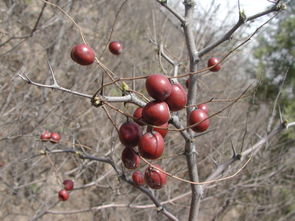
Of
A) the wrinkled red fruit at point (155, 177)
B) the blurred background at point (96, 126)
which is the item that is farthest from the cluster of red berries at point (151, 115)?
the blurred background at point (96, 126)

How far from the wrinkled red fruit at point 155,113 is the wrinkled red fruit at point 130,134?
0.42ft

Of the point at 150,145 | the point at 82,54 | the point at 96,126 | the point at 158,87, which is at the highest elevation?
the point at 96,126

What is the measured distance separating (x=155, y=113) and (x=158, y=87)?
0.11 meters

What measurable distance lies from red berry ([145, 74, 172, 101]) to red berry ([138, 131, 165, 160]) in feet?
0.58

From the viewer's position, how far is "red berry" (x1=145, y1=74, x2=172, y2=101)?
1.14m

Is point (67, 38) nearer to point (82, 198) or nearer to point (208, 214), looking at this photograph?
point (82, 198)

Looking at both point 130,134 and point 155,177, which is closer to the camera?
point 130,134

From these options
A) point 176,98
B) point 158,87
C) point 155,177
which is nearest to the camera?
point 158,87

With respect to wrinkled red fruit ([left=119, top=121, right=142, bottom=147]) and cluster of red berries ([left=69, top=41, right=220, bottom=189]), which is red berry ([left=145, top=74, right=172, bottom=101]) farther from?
wrinkled red fruit ([left=119, top=121, right=142, bottom=147])

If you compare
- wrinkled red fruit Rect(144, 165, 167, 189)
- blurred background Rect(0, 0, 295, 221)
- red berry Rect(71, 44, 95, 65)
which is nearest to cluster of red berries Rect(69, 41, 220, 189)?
red berry Rect(71, 44, 95, 65)

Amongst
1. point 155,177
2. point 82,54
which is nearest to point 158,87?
point 82,54

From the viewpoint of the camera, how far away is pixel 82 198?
255 inches

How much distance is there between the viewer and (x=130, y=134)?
1267 mm

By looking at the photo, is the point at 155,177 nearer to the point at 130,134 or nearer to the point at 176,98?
the point at 130,134
